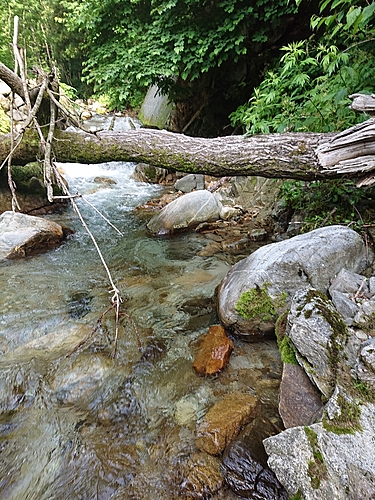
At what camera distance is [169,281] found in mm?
3887

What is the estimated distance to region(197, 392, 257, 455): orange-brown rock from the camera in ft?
6.02

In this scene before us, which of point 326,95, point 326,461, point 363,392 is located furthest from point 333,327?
point 326,95

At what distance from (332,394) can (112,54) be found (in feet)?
22.8

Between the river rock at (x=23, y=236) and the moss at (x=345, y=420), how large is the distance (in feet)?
15.0

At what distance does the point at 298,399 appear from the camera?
5.92 feet

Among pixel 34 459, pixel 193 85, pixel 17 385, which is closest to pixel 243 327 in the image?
pixel 34 459

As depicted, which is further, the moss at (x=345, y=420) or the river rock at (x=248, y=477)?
the river rock at (x=248, y=477)

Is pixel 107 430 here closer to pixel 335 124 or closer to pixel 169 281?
pixel 169 281

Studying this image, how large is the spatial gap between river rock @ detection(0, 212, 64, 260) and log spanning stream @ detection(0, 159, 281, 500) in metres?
0.25

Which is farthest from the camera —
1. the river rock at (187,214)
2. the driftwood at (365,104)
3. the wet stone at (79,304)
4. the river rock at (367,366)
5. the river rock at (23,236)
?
the river rock at (187,214)

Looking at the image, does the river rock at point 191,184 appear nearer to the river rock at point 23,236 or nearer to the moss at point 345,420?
the river rock at point 23,236

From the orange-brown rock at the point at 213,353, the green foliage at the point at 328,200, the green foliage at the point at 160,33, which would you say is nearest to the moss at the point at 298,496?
the orange-brown rock at the point at 213,353

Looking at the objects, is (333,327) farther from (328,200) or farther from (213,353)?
(328,200)

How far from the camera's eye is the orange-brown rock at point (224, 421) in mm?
1836
